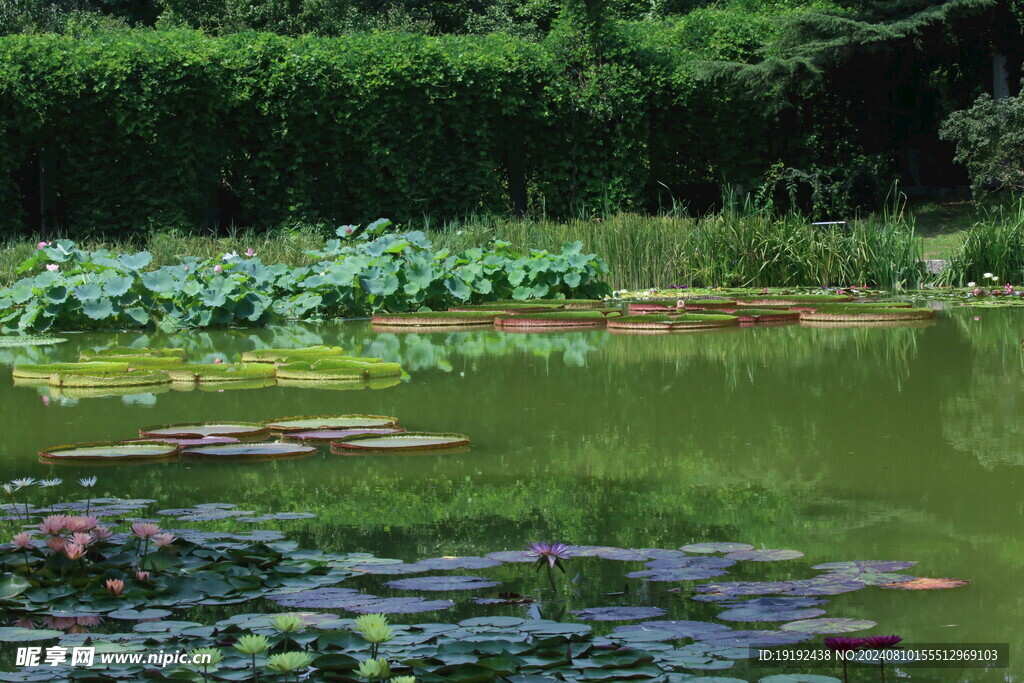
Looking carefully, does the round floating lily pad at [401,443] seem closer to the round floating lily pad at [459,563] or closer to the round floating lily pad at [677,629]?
the round floating lily pad at [459,563]

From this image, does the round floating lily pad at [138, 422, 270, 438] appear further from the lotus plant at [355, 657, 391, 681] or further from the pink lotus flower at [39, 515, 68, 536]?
the lotus plant at [355, 657, 391, 681]

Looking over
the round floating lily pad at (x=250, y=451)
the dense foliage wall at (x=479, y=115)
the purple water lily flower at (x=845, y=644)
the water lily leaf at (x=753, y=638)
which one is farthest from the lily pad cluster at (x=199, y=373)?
the dense foliage wall at (x=479, y=115)

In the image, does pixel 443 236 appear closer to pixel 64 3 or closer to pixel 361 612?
pixel 361 612

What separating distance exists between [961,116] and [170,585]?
1580 cm

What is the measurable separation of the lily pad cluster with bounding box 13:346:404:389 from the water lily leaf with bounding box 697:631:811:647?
379 centimetres

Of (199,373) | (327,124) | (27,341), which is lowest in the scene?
(199,373)

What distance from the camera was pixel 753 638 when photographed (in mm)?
2268

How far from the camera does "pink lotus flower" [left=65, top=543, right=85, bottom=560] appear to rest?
8.36 feet

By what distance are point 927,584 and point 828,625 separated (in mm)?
424

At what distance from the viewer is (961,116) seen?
16.4 m

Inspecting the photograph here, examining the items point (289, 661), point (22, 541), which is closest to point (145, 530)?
point (22, 541)

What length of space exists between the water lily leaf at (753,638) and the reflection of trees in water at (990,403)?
1.77 metres

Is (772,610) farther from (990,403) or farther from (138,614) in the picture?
(990,403)

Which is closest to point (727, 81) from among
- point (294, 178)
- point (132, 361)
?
point (294, 178)
